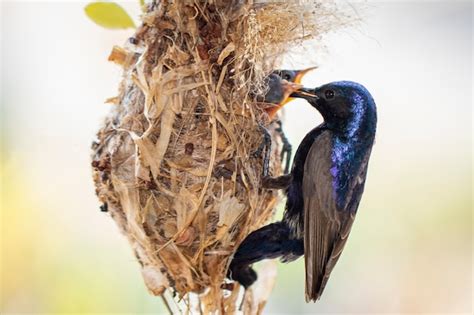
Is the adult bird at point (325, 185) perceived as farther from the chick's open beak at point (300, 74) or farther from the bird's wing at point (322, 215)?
the chick's open beak at point (300, 74)

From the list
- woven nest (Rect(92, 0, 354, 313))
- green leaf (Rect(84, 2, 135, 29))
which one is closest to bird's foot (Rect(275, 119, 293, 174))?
woven nest (Rect(92, 0, 354, 313))

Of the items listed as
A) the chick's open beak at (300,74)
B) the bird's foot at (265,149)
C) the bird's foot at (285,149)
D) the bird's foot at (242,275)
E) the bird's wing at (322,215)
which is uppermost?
the chick's open beak at (300,74)

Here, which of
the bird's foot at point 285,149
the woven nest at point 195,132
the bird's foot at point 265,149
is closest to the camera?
the woven nest at point 195,132

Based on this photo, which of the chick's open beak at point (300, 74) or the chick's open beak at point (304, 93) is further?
the chick's open beak at point (300, 74)

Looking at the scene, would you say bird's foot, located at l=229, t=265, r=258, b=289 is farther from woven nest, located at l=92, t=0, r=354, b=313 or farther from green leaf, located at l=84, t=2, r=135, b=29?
green leaf, located at l=84, t=2, r=135, b=29

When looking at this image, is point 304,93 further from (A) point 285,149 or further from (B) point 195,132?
(B) point 195,132

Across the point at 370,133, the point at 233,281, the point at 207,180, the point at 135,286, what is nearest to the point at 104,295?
the point at 135,286

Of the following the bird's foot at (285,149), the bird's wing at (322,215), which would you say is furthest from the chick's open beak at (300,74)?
the bird's wing at (322,215)
